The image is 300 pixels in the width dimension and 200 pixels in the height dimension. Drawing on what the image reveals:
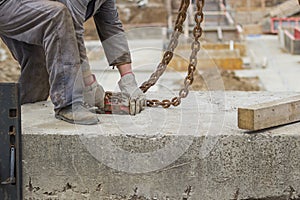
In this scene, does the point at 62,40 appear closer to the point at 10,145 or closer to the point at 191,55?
the point at 10,145

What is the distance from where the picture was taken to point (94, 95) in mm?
3111

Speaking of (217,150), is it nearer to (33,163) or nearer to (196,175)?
(196,175)

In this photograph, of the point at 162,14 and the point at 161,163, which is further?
the point at 162,14

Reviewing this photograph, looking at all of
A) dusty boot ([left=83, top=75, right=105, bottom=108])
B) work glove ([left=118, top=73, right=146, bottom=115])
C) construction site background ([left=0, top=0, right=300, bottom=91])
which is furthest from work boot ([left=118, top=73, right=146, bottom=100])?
construction site background ([left=0, top=0, right=300, bottom=91])

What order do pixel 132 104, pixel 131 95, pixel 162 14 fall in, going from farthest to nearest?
pixel 162 14 → pixel 131 95 → pixel 132 104

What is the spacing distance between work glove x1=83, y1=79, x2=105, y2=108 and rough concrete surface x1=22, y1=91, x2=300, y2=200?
39cm

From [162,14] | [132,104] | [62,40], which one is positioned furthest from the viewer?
[162,14]

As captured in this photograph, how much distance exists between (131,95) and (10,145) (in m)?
0.77

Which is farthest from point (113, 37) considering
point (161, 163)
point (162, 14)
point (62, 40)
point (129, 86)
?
point (162, 14)

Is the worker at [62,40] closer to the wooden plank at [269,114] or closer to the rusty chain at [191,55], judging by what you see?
the rusty chain at [191,55]

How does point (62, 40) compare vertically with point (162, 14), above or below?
above

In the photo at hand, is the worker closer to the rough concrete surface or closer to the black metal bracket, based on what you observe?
the rough concrete surface

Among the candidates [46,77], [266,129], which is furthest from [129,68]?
[266,129]

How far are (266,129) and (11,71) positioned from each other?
379 inches
